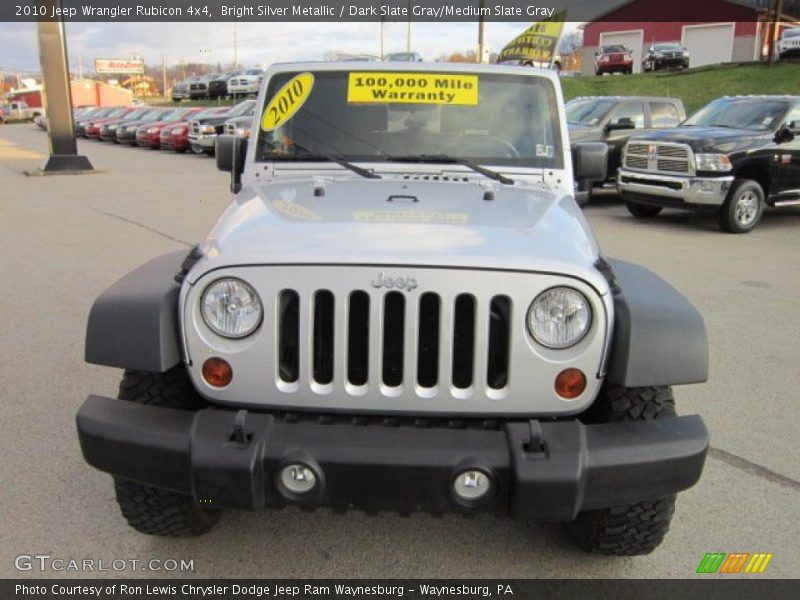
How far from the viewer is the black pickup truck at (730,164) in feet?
32.2

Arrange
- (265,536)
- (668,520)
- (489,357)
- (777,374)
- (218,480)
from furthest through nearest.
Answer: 1. (777,374)
2. (265,536)
3. (668,520)
4. (489,357)
5. (218,480)

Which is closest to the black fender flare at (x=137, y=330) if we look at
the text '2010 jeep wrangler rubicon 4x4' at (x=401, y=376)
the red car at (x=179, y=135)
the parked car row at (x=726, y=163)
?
the text '2010 jeep wrangler rubicon 4x4' at (x=401, y=376)

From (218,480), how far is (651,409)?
1410 millimetres

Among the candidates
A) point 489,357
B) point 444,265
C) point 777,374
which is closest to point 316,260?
point 444,265

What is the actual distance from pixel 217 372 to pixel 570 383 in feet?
3.70

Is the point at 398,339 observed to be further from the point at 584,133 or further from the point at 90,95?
the point at 90,95

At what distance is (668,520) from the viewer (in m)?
2.68

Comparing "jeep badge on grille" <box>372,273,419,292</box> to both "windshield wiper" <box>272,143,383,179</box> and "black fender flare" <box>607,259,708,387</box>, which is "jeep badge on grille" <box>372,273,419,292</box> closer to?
"black fender flare" <box>607,259,708,387</box>

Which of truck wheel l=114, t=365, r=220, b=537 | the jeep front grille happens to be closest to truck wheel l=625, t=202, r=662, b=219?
the jeep front grille

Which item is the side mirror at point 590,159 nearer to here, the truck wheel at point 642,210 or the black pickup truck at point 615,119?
the truck wheel at point 642,210

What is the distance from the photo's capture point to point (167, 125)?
25688 millimetres

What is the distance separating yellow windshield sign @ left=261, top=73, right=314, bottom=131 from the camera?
386cm

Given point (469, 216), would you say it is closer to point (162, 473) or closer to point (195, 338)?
point (195, 338)

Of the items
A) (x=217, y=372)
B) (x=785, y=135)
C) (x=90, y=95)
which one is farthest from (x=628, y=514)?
(x=90, y=95)
